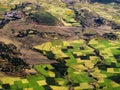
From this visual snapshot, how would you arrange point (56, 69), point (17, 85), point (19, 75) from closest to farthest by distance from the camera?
point (17, 85), point (19, 75), point (56, 69)

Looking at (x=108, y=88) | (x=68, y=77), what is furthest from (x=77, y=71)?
(x=108, y=88)

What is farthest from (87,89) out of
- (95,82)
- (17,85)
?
(17,85)

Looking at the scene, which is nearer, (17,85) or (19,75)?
(17,85)

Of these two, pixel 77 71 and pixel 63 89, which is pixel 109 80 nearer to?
pixel 77 71

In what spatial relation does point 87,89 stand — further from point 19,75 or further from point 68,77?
point 19,75

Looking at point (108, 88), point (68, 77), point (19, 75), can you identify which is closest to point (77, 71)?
point (68, 77)

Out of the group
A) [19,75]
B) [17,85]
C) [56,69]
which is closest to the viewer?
[17,85]

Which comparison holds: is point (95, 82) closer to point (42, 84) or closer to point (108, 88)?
point (108, 88)

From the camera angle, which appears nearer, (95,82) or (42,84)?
(42,84)
